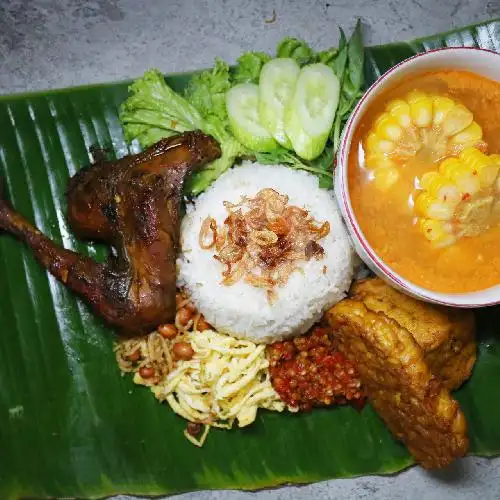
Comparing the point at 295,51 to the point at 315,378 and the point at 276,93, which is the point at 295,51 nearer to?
the point at 276,93

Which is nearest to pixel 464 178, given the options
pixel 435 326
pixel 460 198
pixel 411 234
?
pixel 460 198

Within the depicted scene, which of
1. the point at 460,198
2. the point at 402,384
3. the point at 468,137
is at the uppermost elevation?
the point at 468,137

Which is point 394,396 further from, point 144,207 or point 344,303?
point 144,207

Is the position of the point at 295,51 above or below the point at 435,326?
above

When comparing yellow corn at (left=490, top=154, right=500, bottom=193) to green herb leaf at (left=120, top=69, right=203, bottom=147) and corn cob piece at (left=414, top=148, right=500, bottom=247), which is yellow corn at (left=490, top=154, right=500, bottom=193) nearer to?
corn cob piece at (left=414, top=148, right=500, bottom=247)

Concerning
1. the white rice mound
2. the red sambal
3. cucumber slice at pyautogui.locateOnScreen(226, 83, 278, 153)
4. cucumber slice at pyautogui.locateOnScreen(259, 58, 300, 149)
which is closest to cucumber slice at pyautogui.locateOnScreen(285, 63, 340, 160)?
cucumber slice at pyautogui.locateOnScreen(259, 58, 300, 149)

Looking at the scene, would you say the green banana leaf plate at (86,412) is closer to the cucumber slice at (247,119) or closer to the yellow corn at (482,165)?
the cucumber slice at (247,119)
